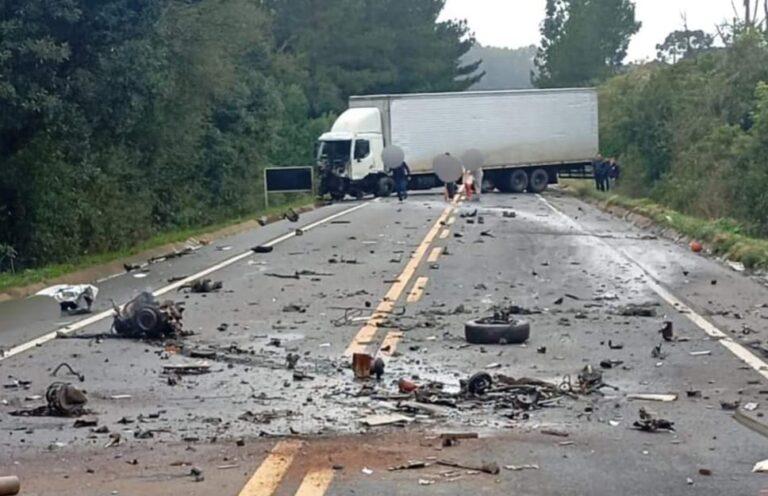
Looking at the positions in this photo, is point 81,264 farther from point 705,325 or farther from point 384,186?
point 384,186

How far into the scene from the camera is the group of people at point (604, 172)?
5938 cm

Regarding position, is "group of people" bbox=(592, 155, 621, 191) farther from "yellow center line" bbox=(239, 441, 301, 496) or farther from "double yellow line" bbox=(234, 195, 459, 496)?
"yellow center line" bbox=(239, 441, 301, 496)

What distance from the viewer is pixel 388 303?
1661 cm

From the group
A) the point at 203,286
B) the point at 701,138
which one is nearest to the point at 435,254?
the point at 203,286

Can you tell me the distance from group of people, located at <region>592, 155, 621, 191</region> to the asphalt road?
3695 cm

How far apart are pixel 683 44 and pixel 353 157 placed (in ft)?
103

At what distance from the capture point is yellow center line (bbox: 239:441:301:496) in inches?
284

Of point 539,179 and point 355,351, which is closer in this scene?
point 355,351

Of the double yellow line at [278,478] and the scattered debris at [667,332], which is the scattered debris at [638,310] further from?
the double yellow line at [278,478]

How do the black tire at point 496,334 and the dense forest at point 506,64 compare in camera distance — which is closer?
the black tire at point 496,334

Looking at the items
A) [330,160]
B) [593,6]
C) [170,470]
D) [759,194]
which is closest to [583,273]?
[170,470]

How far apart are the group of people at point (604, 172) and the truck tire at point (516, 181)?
10.7 ft

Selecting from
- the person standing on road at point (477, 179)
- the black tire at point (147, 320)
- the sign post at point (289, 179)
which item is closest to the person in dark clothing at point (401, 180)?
the person standing on road at point (477, 179)

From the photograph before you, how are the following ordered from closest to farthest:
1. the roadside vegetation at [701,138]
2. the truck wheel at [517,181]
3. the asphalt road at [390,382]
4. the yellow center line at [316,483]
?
the yellow center line at [316,483]
the asphalt road at [390,382]
the roadside vegetation at [701,138]
the truck wheel at [517,181]
